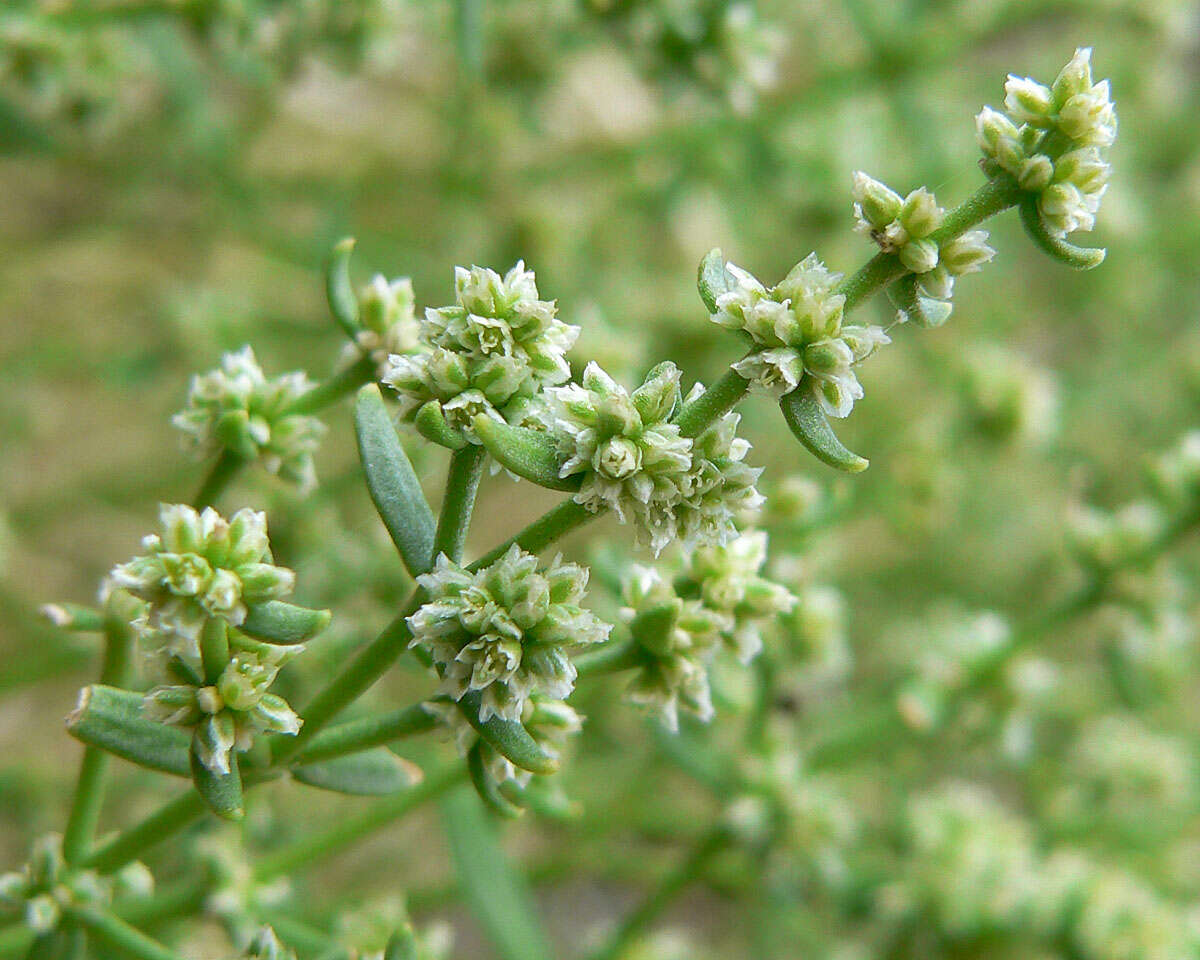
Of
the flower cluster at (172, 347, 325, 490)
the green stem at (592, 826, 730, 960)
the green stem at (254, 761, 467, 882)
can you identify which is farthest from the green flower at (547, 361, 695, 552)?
the green stem at (592, 826, 730, 960)

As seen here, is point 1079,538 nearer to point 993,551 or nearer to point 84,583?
point 993,551

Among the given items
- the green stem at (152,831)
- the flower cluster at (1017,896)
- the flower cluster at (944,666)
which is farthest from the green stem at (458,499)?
the flower cluster at (1017,896)

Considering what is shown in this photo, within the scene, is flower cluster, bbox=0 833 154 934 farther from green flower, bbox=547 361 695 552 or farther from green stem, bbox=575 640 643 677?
green flower, bbox=547 361 695 552

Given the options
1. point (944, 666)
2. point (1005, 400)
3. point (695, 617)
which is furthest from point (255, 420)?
point (1005, 400)

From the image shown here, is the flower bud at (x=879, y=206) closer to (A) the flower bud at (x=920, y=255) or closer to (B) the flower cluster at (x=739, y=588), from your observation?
(A) the flower bud at (x=920, y=255)

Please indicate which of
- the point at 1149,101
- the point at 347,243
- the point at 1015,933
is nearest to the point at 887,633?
the point at 1015,933
